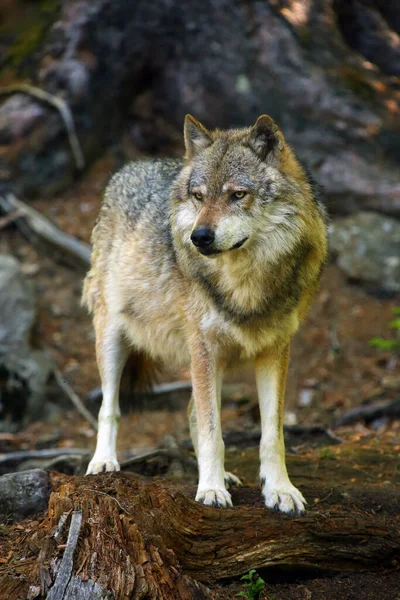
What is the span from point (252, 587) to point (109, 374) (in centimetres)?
250

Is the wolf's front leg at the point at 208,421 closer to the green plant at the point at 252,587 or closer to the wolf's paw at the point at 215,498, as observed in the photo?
the wolf's paw at the point at 215,498

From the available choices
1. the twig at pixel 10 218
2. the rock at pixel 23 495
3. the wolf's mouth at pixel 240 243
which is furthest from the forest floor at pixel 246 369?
the wolf's mouth at pixel 240 243

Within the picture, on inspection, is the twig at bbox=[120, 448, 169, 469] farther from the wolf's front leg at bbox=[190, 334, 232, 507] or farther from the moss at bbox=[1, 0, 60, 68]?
the moss at bbox=[1, 0, 60, 68]

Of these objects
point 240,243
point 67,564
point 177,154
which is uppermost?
point 240,243

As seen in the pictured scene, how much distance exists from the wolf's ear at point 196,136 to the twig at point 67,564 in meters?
2.71

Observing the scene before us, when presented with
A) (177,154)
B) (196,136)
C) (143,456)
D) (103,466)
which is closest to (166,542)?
(103,466)

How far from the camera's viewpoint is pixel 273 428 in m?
4.87

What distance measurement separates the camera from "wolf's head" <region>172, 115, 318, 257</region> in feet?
14.4

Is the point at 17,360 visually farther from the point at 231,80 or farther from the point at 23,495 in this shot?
the point at 231,80

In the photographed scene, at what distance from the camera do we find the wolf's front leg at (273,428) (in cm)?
466

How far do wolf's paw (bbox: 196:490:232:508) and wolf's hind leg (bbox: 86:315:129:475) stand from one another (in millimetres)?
1008

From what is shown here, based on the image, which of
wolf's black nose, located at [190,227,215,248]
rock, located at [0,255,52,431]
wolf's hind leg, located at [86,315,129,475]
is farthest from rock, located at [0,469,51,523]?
rock, located at [0,255,52,431]

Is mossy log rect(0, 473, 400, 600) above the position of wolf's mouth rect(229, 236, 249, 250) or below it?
below

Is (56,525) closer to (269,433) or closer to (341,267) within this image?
(269,433)
